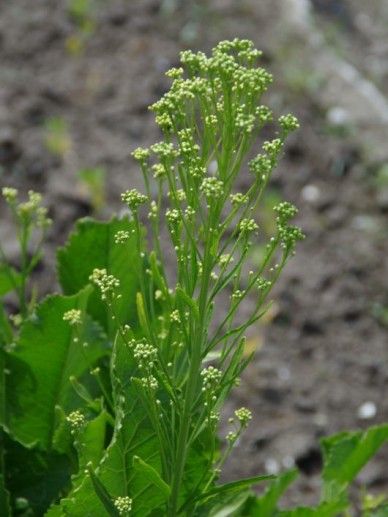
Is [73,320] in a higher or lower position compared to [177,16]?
Answer: lower

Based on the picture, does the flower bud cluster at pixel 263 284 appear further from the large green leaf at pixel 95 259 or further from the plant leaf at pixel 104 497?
the large green leaf at pixel 95 259

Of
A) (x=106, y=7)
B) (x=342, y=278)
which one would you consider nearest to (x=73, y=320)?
(x=342, y=278)

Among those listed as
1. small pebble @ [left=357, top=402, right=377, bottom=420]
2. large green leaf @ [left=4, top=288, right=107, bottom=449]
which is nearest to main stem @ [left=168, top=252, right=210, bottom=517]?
large green leaf @ [left=4, top=288, right=107, bottom=449]

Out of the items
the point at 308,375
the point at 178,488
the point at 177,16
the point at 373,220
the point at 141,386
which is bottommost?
the point at 178,488

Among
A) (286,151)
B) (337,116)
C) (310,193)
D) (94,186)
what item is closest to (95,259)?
(94,186)

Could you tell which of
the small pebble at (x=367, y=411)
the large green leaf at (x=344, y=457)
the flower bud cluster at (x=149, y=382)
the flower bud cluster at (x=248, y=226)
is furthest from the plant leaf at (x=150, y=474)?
the small pebble at (x=367, y=411)

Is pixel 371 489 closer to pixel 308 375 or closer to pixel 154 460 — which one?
pixel 308 375

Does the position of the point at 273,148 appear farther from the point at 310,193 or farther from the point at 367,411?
the point at 310,193
